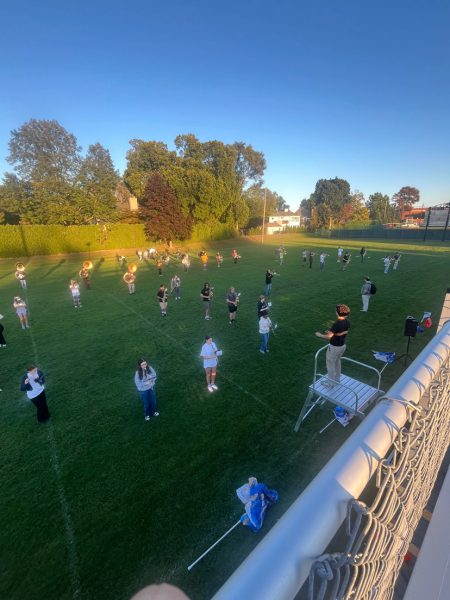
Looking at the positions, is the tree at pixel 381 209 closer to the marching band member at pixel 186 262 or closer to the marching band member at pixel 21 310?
the marching band member at pixel 186 262

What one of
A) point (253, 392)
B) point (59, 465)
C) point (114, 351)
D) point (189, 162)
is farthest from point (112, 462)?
point (189, 162)

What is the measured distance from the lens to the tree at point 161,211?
147ft

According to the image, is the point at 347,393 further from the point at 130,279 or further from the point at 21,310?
the point at 130,279

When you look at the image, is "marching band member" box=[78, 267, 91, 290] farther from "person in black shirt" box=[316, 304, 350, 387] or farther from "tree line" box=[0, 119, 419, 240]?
"tree line" box=[0, 119, 419, 240]

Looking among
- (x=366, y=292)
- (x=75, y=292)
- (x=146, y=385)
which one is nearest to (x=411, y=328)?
(x=366, y=292)

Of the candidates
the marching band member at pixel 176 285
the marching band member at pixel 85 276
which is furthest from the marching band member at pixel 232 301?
the marching band member at pixel 85 276

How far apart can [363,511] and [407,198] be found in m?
150

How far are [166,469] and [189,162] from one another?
5216 centimetres

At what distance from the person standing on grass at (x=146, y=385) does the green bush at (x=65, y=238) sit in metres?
38.1

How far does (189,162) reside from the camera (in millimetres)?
50812

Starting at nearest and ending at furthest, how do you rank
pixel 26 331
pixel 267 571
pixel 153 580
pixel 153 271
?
pixel 267 571, pixel 153 580, pixel 26 331, pixel 153 271

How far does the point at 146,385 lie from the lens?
770cm

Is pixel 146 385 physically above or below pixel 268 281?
below

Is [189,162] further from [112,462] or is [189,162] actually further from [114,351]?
[112,462]
